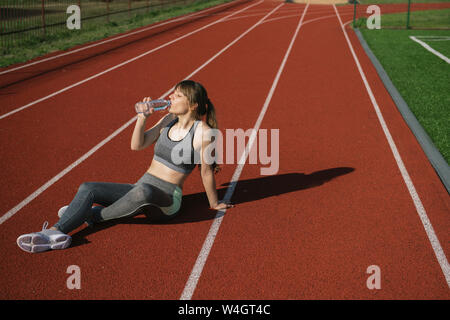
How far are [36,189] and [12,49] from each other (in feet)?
34.9

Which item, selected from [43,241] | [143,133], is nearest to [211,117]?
[143,133]

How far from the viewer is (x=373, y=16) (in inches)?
990

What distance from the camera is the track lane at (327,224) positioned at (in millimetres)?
4117

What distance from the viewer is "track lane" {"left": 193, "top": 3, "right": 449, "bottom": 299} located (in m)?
4.12

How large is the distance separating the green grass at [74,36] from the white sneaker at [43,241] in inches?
390

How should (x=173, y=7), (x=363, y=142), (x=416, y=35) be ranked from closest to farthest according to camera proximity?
(x=363, y=142) → (x=416, y=35) → (x=173, y=7)

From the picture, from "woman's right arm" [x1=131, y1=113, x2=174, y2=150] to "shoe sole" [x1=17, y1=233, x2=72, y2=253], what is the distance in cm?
112

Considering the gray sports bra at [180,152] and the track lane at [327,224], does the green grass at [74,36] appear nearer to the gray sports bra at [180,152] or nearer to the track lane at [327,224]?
the track lane at [327,224]

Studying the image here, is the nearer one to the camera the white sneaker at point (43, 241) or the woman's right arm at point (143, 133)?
the white sneaker at point (43, 241)

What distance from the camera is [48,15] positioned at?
2152cm

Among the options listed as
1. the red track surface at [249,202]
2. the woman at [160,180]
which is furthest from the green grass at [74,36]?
the woman at [160,180]
